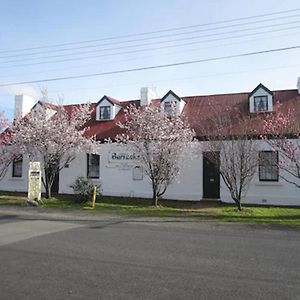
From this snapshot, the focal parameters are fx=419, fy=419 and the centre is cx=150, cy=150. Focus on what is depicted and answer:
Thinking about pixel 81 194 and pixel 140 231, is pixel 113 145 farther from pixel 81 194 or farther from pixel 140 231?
pixel 140 231

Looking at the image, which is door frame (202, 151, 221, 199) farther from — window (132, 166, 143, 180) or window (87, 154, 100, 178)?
window (87, 154, 100, 178)

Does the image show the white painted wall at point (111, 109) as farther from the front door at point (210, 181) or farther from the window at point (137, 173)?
the front door at point (210, 181)

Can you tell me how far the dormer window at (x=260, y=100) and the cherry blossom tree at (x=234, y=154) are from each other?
2343mm

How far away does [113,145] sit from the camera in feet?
76.1

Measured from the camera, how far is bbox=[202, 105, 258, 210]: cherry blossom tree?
1762cm

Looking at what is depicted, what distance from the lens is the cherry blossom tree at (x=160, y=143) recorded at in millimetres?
18859

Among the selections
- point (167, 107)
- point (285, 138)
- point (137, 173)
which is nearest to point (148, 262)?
point (285, 138)

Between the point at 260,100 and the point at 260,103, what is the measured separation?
16cm

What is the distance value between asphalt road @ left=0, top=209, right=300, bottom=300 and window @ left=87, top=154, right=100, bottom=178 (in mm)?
10936

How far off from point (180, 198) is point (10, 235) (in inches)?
468

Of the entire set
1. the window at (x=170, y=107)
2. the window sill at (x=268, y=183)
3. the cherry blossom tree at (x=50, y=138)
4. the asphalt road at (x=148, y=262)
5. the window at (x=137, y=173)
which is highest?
the window at (x=170, y=107)

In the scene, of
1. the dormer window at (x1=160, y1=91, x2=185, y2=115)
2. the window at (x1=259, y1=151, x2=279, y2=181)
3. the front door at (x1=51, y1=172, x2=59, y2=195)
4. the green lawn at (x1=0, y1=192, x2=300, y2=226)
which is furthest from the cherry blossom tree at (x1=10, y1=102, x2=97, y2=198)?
the window at (x1=259, y1=151, x2=279, y2=181)

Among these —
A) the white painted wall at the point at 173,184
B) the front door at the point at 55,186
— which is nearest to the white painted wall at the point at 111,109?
the white painted wall at the point at 173,184

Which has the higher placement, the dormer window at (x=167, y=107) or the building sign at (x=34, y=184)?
the dormer window at (x=167, y=107)
